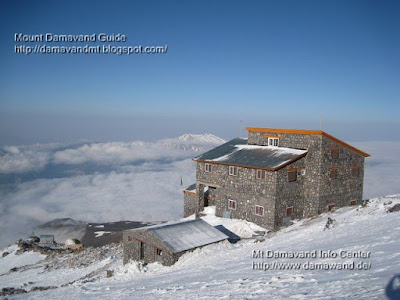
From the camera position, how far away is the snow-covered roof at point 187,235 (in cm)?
2342

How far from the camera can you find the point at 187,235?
2467 cm

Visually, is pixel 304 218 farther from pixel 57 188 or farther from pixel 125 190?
pixel 57 188

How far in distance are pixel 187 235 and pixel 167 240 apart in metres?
1.71

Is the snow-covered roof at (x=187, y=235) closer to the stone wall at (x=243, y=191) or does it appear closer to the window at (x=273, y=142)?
the stone wall at (x=243, y=191)

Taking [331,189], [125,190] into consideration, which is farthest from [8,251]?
[125,190]

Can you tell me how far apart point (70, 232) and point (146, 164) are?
124642 mm

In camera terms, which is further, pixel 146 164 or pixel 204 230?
pixel 146 164

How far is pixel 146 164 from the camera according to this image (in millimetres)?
190625

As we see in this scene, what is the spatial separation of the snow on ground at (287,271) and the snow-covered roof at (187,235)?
0.58 metres

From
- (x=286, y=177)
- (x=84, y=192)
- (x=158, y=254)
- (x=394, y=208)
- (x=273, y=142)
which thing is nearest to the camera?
(x=394, y=208)

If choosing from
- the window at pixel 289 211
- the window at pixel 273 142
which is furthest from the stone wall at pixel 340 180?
the window at pixel 273 142

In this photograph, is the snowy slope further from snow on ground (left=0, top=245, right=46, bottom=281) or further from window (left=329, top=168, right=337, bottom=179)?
window (left=329, top=168, right=337, bottom=179)

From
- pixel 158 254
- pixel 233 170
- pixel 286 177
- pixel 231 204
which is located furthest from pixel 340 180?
pixel 158 254

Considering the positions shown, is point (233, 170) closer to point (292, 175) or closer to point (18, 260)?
point (292, 175)
